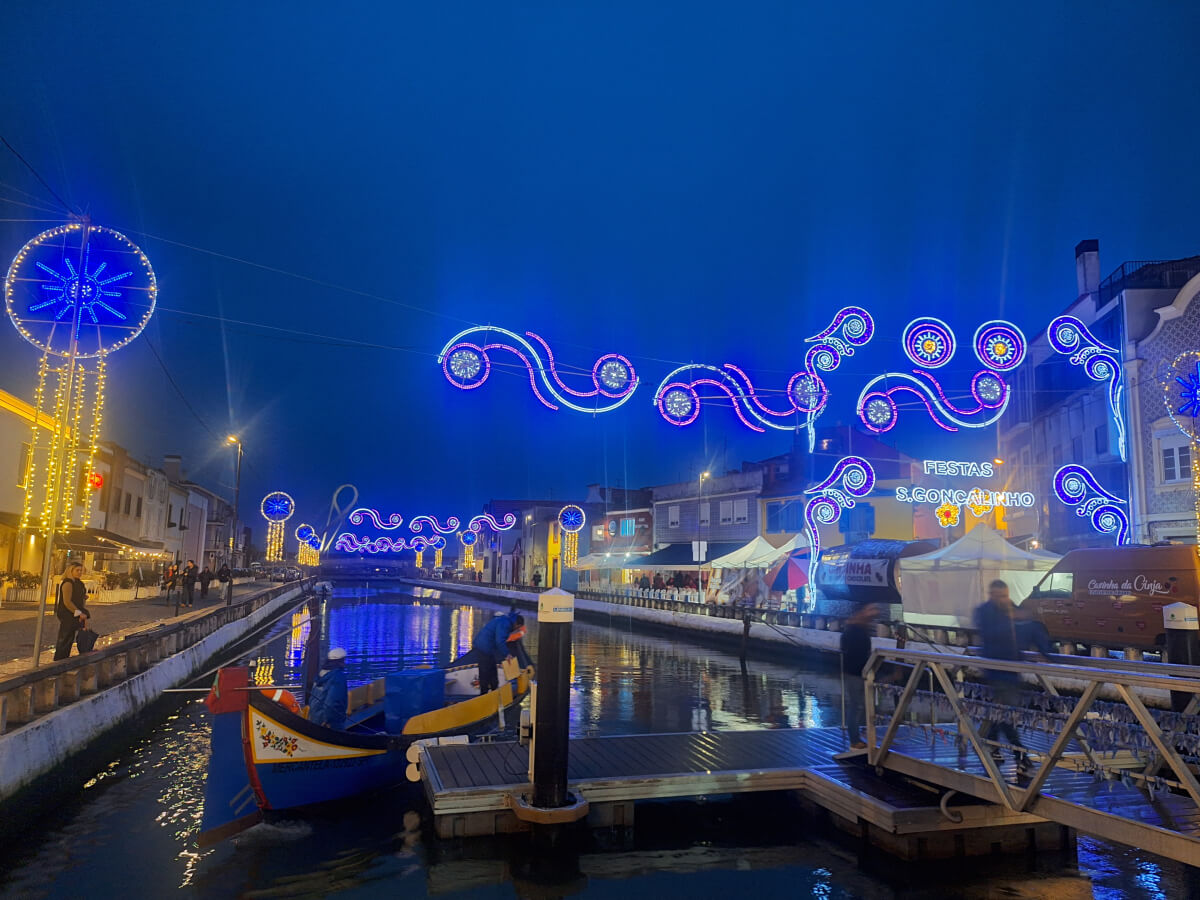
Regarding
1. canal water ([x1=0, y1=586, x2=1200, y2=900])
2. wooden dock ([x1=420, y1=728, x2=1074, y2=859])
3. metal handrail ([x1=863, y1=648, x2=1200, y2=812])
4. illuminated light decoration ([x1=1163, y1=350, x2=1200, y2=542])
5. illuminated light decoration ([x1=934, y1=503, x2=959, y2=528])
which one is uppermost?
illuminated light decoration ([x1=1163, y1=350, x2=1200, y2=542])

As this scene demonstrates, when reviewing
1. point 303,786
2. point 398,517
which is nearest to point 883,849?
point 303,786

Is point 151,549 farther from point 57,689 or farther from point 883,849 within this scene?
point 883,849

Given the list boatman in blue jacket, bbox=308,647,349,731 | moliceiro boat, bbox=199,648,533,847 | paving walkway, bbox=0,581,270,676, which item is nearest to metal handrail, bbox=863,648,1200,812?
moliceiro boat, bbox=199,648,533,847

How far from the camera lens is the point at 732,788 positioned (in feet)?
31.7

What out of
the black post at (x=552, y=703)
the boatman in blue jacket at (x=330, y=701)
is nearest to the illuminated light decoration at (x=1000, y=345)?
the black post at (x=552, y=703)

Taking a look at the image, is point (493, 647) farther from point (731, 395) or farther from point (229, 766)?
point (731, 395)

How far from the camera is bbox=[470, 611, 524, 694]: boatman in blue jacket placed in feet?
45.7

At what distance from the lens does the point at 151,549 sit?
52.2 metres

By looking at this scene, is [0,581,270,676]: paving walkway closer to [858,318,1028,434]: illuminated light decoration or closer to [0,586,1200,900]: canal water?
[0,586,1200,900]: canal water

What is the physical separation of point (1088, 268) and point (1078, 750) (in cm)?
3558

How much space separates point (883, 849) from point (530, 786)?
3.88 metres

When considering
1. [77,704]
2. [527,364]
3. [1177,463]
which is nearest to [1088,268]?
[1177,463]

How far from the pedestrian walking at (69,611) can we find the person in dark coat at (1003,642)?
14017 mm

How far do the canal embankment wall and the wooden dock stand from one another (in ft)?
15.2
